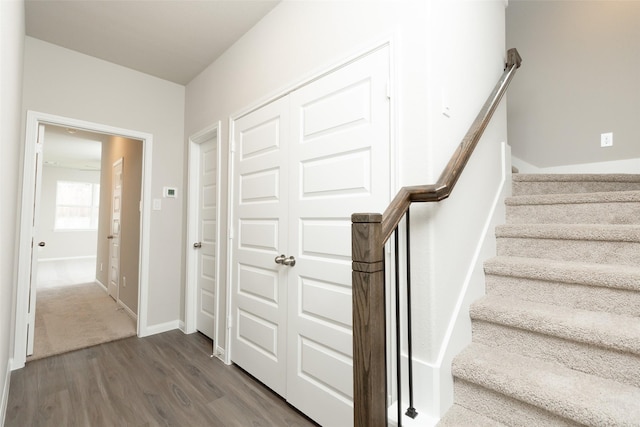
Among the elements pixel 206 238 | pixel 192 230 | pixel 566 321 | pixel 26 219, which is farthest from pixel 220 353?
pixel 566 321

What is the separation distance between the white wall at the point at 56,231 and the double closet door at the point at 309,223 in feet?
27.8

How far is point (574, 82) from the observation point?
2855 mm

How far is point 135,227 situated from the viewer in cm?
349

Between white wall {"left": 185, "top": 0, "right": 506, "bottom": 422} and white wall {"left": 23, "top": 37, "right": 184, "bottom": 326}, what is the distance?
5.71 ft

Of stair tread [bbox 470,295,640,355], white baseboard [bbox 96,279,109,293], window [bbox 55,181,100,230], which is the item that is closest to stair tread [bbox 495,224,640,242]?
stair tread [bbox 470,295,640,355]

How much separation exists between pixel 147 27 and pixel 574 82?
3.90 m

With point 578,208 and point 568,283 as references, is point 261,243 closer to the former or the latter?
point 568,283

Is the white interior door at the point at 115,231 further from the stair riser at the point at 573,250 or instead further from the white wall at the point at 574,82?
the white wall at the point at 574,82

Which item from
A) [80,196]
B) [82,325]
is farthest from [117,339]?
[80,196]

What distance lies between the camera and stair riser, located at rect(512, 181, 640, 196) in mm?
2162

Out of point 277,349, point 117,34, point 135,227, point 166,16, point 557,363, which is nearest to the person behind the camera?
point 557,363

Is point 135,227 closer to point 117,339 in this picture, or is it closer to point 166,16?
point 117,339

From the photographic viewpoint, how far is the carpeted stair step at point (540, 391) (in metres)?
0.93

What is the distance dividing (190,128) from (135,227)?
1.37 meters
